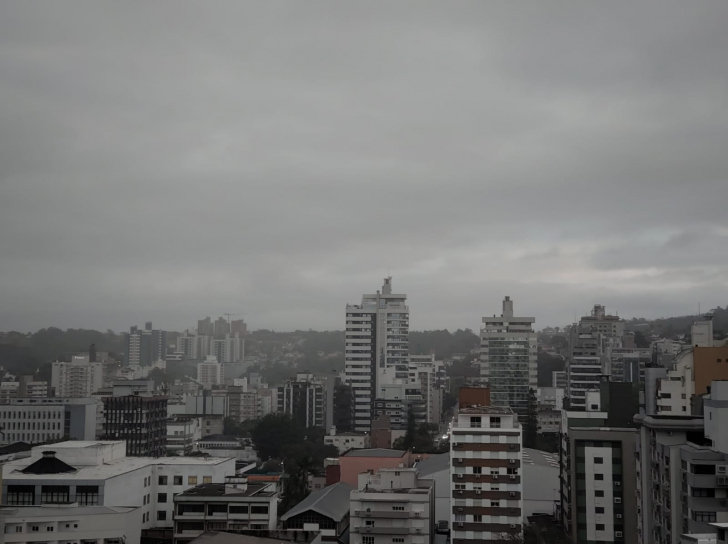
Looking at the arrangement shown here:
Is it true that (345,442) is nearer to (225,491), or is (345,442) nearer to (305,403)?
(305,403)

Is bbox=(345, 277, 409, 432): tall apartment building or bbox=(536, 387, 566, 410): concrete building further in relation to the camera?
bbox=(536, 387, 566, 410): concrete building

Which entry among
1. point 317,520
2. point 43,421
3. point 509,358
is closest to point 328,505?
point 317,520

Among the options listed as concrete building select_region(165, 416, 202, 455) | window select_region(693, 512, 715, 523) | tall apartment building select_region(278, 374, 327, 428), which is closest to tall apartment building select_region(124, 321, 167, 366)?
tall apartment building select_region(278, 374, 327, 428)

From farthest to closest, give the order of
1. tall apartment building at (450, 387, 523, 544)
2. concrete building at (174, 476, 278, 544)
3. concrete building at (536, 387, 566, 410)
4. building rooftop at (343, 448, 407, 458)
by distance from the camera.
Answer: concrete building at (536, 387, 566, 410), building rooftop at (343, 448, 407, 458), concrete building at (174, 476, 278, 544), tall apartment building at (450, 387, 523, 544)

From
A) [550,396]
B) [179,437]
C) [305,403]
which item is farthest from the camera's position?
[550,396]

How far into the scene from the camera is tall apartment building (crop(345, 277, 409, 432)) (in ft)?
220

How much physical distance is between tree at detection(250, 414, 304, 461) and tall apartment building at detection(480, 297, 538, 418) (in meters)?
18.7

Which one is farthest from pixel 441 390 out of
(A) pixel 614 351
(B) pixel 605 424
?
(B) pixel 605 424

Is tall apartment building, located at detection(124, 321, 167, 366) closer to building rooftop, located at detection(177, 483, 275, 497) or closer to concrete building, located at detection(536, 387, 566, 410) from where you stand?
concrete building, located at detection(536, 387, 566, 410)

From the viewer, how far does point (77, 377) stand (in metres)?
76.9

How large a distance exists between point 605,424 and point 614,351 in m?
45.1

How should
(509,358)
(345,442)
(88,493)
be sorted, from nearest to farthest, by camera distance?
(88,493)
(345,442)
(509,358)

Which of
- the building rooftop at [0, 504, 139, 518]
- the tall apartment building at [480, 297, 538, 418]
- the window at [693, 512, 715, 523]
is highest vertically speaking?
the tall apartment building at [480, 297, 538, 418]

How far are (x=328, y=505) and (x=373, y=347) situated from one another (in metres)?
43.9
